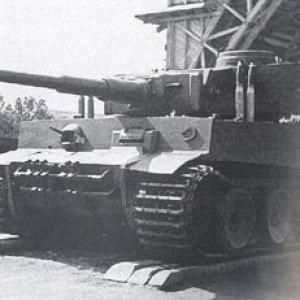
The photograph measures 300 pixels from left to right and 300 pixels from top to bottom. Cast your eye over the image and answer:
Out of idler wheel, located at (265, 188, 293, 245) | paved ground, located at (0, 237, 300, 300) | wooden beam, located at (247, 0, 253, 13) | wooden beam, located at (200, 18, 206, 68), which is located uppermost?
wooden beam, located at (247, 0, 253, 13)

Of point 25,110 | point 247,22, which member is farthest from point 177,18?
point 25,110

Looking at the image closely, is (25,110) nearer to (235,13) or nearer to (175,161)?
(235,13)

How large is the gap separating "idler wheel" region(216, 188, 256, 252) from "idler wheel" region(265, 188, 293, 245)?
43 cm

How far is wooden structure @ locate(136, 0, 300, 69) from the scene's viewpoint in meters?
23.8

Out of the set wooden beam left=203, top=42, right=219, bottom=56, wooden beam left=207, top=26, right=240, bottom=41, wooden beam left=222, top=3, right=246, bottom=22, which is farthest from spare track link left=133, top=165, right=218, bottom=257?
wooden beam left=203, top=42, right=219, bottom=56

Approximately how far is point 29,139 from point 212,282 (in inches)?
167

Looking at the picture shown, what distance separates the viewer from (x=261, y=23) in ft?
78.0

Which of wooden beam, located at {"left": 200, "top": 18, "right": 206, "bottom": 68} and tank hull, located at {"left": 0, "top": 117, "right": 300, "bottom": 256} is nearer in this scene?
tank hull, located at {"left": 0, "top": 117, "right": 300, "bottom": 256}

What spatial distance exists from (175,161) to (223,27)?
1666 cm

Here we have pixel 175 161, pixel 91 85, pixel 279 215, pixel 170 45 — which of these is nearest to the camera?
pixel 175 161

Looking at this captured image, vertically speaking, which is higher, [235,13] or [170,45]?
[235,13]

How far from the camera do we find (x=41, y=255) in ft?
37.4

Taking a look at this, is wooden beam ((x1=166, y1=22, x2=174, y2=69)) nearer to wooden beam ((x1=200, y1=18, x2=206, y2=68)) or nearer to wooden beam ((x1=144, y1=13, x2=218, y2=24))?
wooden beam ((x1=144, y1=13, x2=218, y2=24))

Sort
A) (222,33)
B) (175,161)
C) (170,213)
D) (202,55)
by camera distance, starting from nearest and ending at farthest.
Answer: (170,213)
(175,161)
(222,33)
(202,55)
